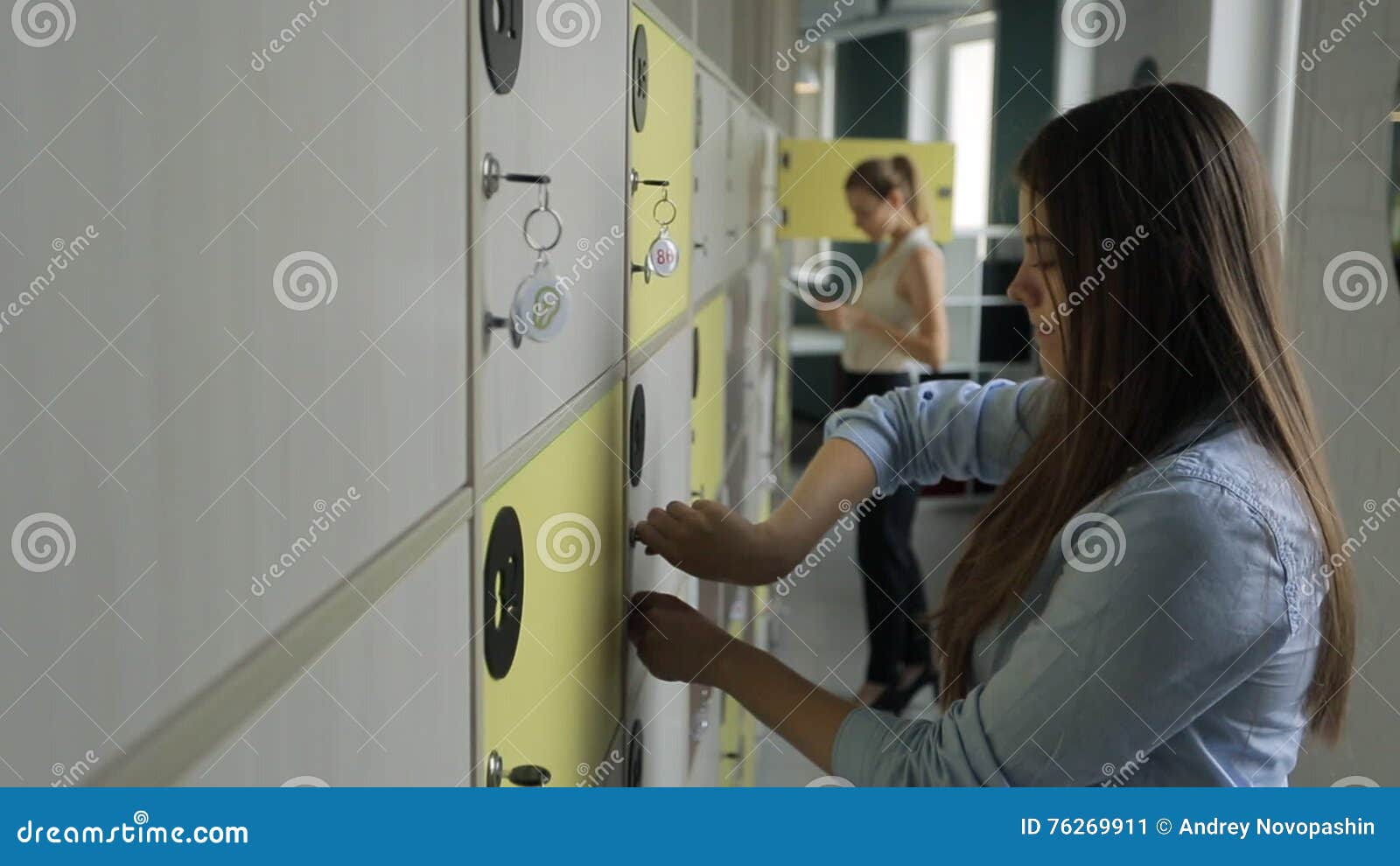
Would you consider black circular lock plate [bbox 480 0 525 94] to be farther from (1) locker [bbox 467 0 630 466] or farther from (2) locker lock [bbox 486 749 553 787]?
(2) locker lock [bbox 486 749 553 787]

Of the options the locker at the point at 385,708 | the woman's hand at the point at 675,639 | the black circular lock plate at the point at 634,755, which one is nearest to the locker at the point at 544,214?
the locker at the point at 385,708

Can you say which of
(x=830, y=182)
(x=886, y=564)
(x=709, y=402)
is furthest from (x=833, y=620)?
(x=709, y=402)

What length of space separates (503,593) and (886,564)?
308 centimetres

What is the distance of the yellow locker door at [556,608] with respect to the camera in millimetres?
779

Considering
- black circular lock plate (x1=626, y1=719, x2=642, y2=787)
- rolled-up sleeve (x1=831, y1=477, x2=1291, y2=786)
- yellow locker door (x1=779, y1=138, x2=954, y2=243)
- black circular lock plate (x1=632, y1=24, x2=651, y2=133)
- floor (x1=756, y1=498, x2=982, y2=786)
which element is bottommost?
floor (x1=756, y1=498, x2=982, y2=786)

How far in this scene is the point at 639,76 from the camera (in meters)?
1.16

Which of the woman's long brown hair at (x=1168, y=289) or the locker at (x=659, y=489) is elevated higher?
the woman's long brown hair at (x=1168, y=289)

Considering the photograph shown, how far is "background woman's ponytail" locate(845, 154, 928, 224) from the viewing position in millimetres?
3576

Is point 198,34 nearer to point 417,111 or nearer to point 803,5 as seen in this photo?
point 417,111

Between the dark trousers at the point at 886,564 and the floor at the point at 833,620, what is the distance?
0.33 ft

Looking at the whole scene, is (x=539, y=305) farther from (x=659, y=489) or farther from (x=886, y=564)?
(x=886, y=564)

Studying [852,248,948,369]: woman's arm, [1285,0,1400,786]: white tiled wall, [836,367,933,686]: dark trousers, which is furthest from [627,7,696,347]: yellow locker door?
[836,367,933,686]: dark trousers

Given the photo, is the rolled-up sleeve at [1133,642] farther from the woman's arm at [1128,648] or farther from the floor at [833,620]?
the floor at [833,620]

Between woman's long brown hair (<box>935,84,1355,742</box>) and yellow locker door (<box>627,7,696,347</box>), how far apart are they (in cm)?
37
